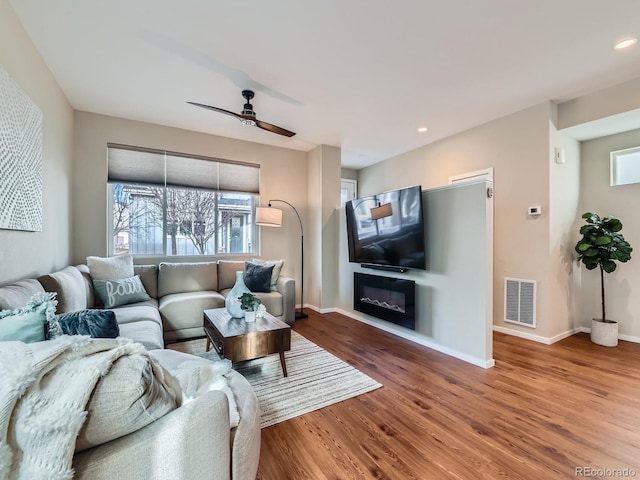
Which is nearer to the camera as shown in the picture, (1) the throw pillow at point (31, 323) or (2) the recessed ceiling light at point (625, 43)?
(1) the throw pillow at point (31, 323)

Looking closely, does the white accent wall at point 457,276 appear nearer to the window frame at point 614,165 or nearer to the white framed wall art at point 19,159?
the window frame at point 614,165

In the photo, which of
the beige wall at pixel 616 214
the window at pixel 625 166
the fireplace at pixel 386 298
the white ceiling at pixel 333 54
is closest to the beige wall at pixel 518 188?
the white ceiling at pixel 333 54

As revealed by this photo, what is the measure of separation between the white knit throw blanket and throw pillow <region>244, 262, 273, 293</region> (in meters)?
3.26

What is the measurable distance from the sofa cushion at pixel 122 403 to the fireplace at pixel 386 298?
299cm

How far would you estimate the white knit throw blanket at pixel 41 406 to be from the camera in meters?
0.63

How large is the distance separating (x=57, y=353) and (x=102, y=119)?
160 inches

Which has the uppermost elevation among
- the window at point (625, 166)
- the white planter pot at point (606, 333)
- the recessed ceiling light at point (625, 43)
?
the recessed ceiling light at point (625, 43)

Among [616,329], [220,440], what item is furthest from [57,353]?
[616,329]

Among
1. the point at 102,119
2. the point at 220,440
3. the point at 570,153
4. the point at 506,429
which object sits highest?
the point at 102,119

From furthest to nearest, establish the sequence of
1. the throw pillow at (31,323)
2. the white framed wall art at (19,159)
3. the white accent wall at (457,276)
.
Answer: the white accent wall at (457,276), the white framed wall art at (19,159), the throw pillow at (31,323)

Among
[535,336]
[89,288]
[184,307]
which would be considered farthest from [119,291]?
[535,336]

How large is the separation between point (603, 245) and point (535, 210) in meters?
0.77

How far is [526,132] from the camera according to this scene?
3504 mm

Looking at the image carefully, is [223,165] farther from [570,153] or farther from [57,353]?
[570,153]
